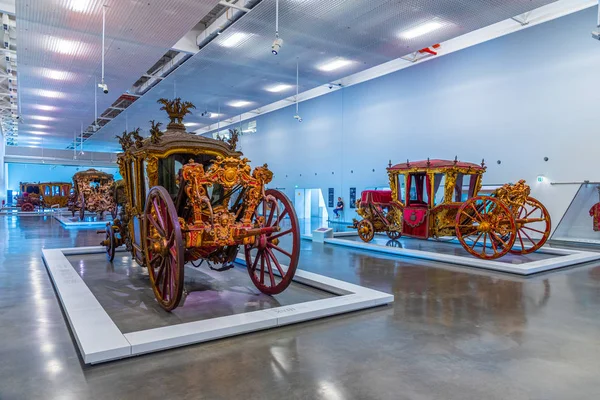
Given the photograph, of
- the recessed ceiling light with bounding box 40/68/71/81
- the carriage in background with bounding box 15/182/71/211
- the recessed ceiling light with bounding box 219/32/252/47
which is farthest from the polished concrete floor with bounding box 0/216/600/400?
the carriage in background with bounding box 15/182/71/211

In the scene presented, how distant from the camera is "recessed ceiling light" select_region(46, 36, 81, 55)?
31.3 ft

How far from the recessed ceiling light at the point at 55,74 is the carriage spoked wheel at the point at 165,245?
10037 millimetres

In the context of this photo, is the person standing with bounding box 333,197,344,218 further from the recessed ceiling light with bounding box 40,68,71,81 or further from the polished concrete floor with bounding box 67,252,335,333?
the recessed ceiling light with bounding box 40,68,71,81

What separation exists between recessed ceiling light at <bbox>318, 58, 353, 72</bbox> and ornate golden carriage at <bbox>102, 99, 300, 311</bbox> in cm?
700

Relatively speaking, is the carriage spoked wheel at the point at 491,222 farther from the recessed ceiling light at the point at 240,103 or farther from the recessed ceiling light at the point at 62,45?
the recessed ceiling light at the point at 240,103

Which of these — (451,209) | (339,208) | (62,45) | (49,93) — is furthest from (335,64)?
(49,93)

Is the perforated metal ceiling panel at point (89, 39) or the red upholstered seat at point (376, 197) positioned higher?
the perforated metal ceiling panel at point (89, 39)

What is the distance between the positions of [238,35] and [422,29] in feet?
14.4

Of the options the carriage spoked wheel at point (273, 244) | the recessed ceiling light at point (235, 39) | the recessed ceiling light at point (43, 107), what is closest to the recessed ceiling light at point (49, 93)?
the recessed ceiling light at point (43, 107)

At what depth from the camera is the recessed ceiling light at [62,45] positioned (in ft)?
31.3

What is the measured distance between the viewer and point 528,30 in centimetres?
1077

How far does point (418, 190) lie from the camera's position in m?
9.27

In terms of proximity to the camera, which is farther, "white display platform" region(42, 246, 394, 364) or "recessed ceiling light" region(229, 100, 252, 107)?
"recessed ceiling light" region(229, 100, 252, 107)

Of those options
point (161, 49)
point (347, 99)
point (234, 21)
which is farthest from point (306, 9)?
point (347, 99)
